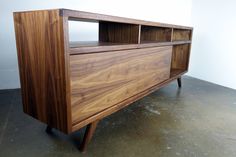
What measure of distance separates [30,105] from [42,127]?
1.02ft

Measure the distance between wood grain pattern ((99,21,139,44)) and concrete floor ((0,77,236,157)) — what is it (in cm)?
54

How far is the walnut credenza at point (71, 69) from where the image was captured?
2.25 ft

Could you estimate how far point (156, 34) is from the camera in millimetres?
1477

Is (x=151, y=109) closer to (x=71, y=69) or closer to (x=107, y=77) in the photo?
(x=107, y=77)

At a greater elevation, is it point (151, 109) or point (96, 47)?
point (96, 47)

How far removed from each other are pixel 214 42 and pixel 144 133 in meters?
1.60

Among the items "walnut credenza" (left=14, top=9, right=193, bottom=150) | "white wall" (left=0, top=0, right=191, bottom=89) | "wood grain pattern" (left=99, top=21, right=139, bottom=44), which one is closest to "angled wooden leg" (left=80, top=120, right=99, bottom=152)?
"walnut credenza" (left=14, top=9, right=193, bottom=150)

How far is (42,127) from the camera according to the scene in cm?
113

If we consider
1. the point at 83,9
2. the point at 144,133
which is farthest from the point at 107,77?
the point at 83,9

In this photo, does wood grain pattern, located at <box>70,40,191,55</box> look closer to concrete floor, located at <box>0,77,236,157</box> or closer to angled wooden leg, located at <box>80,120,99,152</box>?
angled wooden leg, located at <box>80,120,99,152</box>

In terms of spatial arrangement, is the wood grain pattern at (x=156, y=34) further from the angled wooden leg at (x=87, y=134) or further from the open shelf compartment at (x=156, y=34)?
the angled wooden leg at (x=87, y=134)

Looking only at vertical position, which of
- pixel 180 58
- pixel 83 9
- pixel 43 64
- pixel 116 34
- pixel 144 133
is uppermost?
pixel 83 9

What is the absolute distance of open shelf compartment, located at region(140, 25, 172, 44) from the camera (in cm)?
145

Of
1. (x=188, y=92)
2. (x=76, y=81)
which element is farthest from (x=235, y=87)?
(x=76, y=81)
